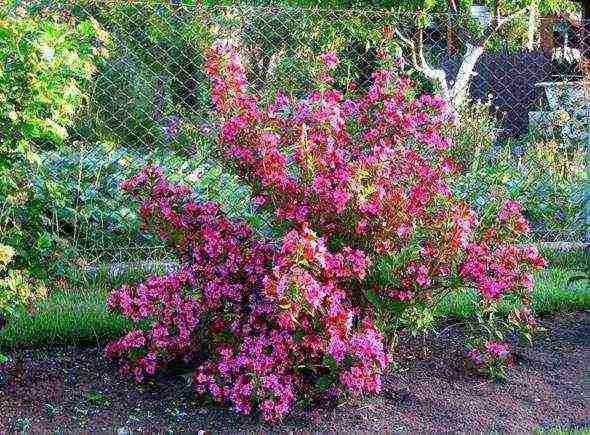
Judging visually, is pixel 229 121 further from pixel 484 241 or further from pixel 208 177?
pixel 208 177

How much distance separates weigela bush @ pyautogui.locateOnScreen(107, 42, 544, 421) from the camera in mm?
3713

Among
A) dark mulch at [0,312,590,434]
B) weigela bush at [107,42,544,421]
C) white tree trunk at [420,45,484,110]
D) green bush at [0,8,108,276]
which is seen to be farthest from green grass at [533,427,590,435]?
white tree trunk at [420,45,484,110]

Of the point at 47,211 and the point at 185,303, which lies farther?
the point at 47,211

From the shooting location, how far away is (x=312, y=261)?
3.54m

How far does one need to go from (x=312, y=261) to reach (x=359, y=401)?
73 centimetres

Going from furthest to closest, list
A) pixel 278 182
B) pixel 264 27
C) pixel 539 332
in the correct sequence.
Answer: pixel 264 27 < pixel 539 332 < pixel 278 182

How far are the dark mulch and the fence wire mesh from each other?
135 centimetres

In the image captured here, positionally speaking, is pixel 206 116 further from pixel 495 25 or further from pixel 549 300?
pixel 549 300

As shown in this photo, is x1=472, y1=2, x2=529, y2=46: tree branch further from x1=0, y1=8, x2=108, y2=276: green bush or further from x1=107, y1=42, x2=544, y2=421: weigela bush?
x1=0, y1=8, x2=108, y2=276: green bush

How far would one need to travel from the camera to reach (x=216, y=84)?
13.5 ft

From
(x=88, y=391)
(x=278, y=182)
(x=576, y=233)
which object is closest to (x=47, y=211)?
(x=88, y=391)

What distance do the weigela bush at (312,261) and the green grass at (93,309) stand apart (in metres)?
0.45

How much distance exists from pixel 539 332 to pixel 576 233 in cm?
224

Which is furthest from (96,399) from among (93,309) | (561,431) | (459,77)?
(459,77)
